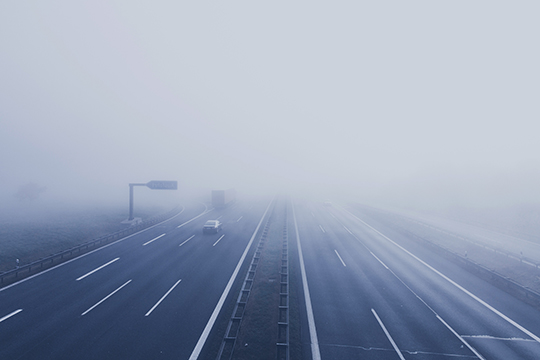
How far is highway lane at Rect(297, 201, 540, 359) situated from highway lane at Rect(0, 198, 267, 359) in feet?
24.7

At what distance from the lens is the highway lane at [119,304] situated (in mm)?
10773

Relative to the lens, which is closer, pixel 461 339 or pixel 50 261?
pixel 461 339

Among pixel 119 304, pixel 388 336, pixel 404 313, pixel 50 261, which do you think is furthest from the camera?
pixel 50 261

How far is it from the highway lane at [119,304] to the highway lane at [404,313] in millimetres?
7527

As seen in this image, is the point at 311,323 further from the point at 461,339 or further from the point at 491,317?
the point at 491,317

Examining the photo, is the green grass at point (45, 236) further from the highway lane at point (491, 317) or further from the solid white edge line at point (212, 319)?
the highway lane at point (491, 317)

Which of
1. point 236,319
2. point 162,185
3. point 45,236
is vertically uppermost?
point 162,185

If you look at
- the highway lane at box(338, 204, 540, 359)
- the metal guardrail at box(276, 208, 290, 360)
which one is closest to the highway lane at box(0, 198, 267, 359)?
the metal guardrail at box(276, 208, 290, 360)

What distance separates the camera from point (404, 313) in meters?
13.8

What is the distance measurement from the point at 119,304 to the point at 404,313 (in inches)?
691

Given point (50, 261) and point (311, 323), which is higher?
point (50, 261)

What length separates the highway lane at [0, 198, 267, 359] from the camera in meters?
10.8

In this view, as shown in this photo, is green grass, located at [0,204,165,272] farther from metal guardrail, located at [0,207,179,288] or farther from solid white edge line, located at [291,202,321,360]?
solid white edge line, located at [291,202,321,360]

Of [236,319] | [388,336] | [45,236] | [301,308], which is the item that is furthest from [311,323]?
A: [45,236]
